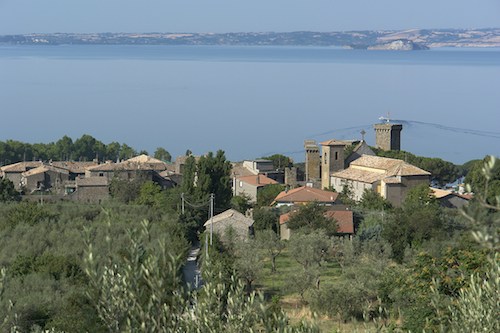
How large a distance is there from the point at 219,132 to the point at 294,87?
3625cm

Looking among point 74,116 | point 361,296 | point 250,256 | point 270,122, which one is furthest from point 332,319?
point 74,116

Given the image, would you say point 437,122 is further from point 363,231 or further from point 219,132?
point 363,231

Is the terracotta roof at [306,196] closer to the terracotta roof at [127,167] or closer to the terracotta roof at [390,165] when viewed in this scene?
the terracotta roof at [390,165]

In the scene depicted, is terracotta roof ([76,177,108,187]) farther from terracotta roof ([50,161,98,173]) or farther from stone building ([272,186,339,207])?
stone building ([272,186,339,207])

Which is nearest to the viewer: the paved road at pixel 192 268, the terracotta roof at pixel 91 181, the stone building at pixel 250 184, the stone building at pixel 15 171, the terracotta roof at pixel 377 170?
the paved road at pixel 192 268

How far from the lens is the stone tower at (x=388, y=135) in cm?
3856

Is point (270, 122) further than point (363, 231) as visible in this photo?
Yes

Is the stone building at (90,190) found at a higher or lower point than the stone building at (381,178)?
lower

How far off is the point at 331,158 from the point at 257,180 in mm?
2538

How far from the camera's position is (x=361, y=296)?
49.3ft

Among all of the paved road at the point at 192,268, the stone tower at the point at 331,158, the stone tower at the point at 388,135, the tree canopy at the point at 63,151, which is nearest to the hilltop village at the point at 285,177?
the stone tower at the point at 331,158

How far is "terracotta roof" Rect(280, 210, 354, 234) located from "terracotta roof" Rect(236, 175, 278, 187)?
6297 millimetres

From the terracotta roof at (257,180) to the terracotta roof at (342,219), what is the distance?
6.30 meters

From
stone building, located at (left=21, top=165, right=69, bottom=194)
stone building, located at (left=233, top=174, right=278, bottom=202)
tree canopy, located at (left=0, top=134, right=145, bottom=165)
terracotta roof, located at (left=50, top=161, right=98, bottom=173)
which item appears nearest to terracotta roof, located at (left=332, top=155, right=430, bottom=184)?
stone building, located at (left=233, top=174, right=278, bottom=202)
